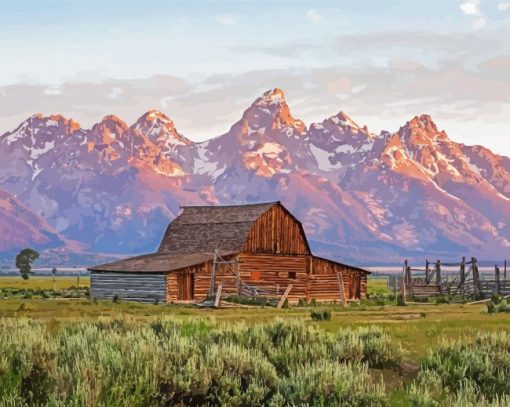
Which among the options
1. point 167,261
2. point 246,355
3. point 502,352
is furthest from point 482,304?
point 246,355

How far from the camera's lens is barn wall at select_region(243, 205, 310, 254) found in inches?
2584

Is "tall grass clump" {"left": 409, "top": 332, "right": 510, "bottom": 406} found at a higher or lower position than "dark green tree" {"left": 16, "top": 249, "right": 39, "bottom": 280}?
lower

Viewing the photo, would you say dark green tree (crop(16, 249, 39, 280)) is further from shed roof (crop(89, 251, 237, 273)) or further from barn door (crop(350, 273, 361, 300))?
barn door (crop(350, 273, 361, 300))

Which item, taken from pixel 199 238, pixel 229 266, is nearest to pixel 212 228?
pixel 199 238

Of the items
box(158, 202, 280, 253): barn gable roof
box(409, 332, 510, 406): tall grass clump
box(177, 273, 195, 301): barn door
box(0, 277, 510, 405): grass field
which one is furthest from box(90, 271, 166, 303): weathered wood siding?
box(409, 332, 510, 406): tall grass clump

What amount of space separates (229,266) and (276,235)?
6.70 meters

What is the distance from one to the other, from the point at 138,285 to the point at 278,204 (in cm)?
1264

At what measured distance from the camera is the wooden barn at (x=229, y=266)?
197 ft

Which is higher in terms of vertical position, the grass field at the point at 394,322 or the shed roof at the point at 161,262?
the shed roof at the point at 161,262

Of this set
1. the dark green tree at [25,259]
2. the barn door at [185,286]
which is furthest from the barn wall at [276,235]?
the dark green tree at [25,259]

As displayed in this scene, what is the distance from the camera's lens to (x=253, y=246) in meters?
65.3

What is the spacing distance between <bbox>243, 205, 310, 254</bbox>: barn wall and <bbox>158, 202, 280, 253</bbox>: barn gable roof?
1.69 ft

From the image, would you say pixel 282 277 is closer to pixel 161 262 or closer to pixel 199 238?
pixel 199 238

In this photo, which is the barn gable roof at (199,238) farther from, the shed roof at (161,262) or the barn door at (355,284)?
the barn door at (355,284)
